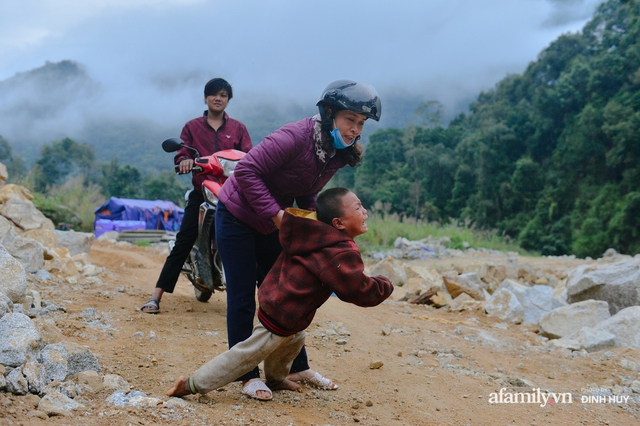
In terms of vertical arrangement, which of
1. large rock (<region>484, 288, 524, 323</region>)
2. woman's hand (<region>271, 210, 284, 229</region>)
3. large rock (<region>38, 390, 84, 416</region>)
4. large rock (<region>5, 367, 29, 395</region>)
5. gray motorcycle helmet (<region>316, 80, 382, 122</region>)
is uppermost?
gray motorcycle helmet (<region>316, 80, 382, 122</region>)

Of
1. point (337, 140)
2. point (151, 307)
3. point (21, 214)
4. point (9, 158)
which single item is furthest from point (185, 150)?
point (9, 158)

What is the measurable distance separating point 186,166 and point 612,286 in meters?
4.89

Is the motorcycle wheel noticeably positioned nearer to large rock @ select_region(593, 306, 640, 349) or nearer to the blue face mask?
the blue face mask

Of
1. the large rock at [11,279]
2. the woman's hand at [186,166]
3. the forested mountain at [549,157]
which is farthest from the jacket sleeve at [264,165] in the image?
the forested mountain at [549,157]

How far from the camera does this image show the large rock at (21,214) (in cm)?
669

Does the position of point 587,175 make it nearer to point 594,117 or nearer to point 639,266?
point 594,117

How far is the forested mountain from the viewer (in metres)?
21.1

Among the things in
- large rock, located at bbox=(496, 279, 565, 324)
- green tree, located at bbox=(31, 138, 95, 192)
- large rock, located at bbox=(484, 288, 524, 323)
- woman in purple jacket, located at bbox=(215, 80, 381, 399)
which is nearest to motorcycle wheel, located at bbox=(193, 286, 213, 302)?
woman in purple jacket, located at bbox=(215, 80, 381, 399)

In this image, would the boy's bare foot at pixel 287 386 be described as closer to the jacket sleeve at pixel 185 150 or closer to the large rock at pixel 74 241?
the jacket sleeve at pixel 185 150

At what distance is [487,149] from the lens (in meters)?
27.3

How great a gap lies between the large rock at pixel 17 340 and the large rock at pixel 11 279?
738 millimetres

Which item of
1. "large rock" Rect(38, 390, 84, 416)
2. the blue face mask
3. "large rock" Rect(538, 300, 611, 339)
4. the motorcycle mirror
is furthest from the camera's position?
"large rock" Rect(538, 300, 611, 339)

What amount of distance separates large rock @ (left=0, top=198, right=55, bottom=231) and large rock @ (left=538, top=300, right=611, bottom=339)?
589 centimetres

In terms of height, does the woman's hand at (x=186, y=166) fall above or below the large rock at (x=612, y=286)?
above
